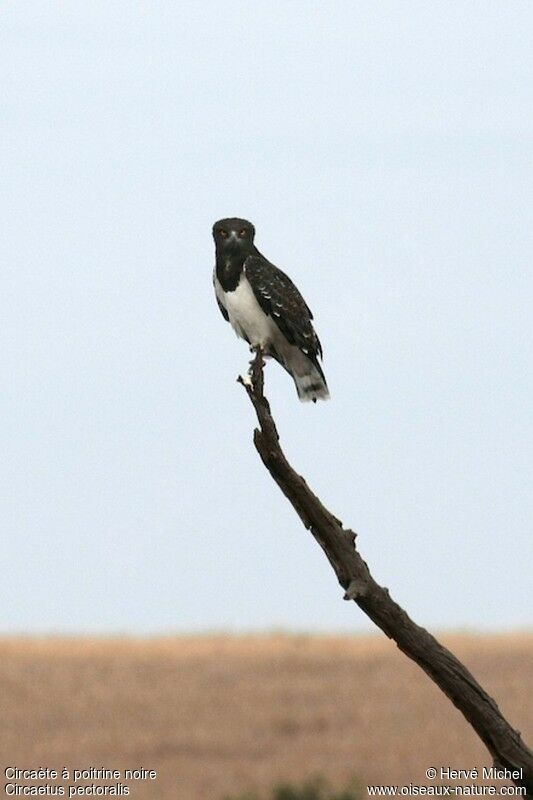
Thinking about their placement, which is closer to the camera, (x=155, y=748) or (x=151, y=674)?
(x=155, y=748)

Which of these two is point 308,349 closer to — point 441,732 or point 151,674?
point 441,732

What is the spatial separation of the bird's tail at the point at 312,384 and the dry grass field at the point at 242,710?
10.00 metres

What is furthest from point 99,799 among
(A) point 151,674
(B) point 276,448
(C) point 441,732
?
(B) point 276,448

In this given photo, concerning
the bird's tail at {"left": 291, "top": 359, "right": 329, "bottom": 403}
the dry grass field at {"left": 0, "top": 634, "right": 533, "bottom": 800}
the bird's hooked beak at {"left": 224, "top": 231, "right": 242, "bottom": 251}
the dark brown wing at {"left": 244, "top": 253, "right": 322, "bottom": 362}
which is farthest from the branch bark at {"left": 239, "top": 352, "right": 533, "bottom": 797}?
the dry grass field at {"left": 0, "top": 634, "right": 533, "bottom": 800}

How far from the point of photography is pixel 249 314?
39.2ft

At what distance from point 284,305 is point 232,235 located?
0.78 meters

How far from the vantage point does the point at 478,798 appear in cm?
2061

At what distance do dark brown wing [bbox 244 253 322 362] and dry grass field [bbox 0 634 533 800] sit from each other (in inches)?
411

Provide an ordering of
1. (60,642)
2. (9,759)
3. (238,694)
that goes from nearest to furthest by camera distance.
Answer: (9,759) → (238,694) → (60,642)

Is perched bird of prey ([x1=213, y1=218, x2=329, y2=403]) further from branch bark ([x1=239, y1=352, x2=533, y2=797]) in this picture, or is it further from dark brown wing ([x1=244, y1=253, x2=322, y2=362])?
branch bark ([x1=239, y1=352, x2=533, y2=797])

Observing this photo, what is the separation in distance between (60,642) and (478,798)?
54.7ft

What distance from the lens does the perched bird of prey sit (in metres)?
11.8

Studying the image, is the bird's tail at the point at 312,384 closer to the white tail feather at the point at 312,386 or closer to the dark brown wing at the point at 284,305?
the white tail feather at the point at 312,386

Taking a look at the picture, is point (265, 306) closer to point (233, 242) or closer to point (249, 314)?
point (249, 314)
